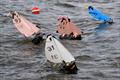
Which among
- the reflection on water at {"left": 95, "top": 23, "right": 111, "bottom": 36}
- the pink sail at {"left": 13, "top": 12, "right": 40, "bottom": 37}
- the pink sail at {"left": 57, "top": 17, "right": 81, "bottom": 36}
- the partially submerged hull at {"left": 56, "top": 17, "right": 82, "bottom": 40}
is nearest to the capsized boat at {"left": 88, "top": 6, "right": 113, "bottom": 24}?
the reflection on water at {"left": 95, "top": 23, "right": 111, "bottom": 36}

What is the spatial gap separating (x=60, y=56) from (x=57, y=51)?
0.64ft

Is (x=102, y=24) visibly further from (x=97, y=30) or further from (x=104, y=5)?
(x=104, y=5)

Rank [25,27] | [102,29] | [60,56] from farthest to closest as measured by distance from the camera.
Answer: [102,29], [25,27], [60,56]

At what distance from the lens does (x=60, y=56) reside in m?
13.6

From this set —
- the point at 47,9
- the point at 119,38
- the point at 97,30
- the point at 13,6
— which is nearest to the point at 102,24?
the point at 97,30

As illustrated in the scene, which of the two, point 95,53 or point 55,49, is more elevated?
point 55,49

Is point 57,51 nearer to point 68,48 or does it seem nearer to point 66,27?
point 68,48

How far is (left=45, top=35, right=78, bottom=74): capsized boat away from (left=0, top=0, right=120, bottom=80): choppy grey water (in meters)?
0.24

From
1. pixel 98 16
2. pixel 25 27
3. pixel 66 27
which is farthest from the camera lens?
pixel 98 16

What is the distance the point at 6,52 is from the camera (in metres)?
16.7

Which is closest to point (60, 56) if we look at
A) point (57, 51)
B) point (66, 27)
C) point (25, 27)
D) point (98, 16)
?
point (57, 51)

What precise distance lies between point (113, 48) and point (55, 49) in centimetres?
418

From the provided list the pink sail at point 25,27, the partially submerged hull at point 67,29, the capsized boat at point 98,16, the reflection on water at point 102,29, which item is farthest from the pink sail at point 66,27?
the capsized boat at point 98,16

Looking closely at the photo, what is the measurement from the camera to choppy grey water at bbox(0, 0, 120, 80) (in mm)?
13961
